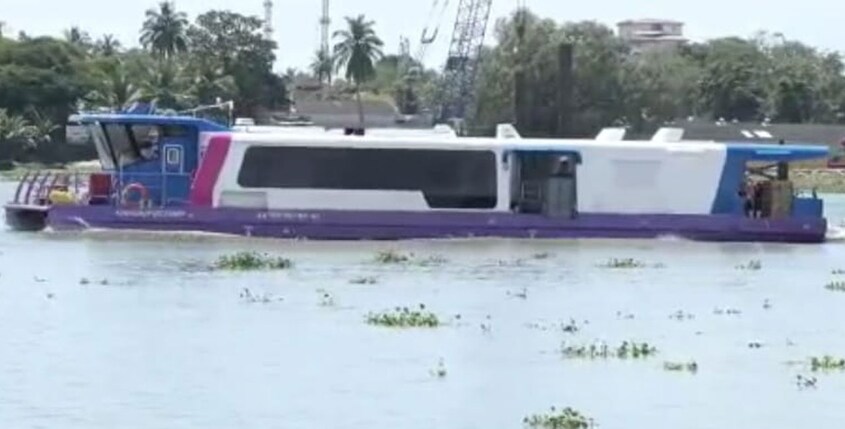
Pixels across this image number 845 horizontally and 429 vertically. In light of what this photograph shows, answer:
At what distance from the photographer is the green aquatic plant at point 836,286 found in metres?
36.7

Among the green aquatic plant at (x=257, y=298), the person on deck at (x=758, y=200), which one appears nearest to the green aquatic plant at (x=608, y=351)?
the green aquatic plant at (x=257, y=298)

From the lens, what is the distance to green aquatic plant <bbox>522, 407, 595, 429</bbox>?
20.6 metres

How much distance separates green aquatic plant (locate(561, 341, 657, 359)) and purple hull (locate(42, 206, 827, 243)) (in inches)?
733

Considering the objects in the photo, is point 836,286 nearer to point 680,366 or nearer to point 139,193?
point 680,366

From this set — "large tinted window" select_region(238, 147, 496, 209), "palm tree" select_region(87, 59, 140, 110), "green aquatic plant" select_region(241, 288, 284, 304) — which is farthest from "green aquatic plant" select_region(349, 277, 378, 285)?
"palm tree" select_region(87, 59, 140, 110)

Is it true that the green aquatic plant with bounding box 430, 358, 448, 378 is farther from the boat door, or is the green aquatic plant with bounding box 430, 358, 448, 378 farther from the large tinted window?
the boat door

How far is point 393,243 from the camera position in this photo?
148 feet

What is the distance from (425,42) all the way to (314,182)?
81002mm

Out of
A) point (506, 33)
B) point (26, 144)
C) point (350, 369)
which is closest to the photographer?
point (350, 369)

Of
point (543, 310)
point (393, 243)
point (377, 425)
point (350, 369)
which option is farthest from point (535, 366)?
point (393, 243)

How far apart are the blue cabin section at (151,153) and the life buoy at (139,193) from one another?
2 cm

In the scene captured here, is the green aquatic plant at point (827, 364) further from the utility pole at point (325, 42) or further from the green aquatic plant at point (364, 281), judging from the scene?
the utility pole at point (325, 42)

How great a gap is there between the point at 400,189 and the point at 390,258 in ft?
19.2

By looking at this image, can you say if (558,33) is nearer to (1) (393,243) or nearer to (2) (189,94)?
(2) (189,94)
